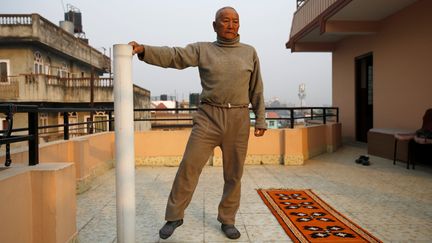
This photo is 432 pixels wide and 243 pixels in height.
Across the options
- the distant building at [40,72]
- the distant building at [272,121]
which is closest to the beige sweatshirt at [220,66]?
the distant building at [272,121]

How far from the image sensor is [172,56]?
2.61m

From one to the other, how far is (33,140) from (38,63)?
18899 mm

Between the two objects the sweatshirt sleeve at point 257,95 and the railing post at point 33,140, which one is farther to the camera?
the sweatshirt sleeve at point 257,95

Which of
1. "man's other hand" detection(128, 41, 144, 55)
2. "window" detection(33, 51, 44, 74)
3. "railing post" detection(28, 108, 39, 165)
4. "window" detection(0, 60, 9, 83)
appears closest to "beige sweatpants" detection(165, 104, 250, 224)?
"man's other hand" detection(128, 41, 144, 55)

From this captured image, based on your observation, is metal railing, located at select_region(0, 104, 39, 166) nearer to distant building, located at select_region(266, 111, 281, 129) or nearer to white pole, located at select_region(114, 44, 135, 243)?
white pole, located at select_region(114, 44, 135, 243)

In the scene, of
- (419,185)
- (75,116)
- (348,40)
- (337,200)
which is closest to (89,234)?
(337,200)

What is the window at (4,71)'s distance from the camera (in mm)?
18125

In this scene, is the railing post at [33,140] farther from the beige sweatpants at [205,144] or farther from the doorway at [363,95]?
the doorway at [363,95]

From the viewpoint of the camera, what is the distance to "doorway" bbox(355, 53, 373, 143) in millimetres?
9320

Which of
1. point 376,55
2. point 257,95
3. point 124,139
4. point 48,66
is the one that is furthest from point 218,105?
point 48,66

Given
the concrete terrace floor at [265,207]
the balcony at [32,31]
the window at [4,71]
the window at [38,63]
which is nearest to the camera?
the concrete terrace floor at [265,207]

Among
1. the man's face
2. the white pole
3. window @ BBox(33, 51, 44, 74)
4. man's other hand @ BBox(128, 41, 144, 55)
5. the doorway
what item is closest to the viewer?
the white pole

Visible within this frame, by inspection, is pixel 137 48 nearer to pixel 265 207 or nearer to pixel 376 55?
pixel 265 207

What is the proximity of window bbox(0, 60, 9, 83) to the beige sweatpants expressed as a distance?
743 inches
